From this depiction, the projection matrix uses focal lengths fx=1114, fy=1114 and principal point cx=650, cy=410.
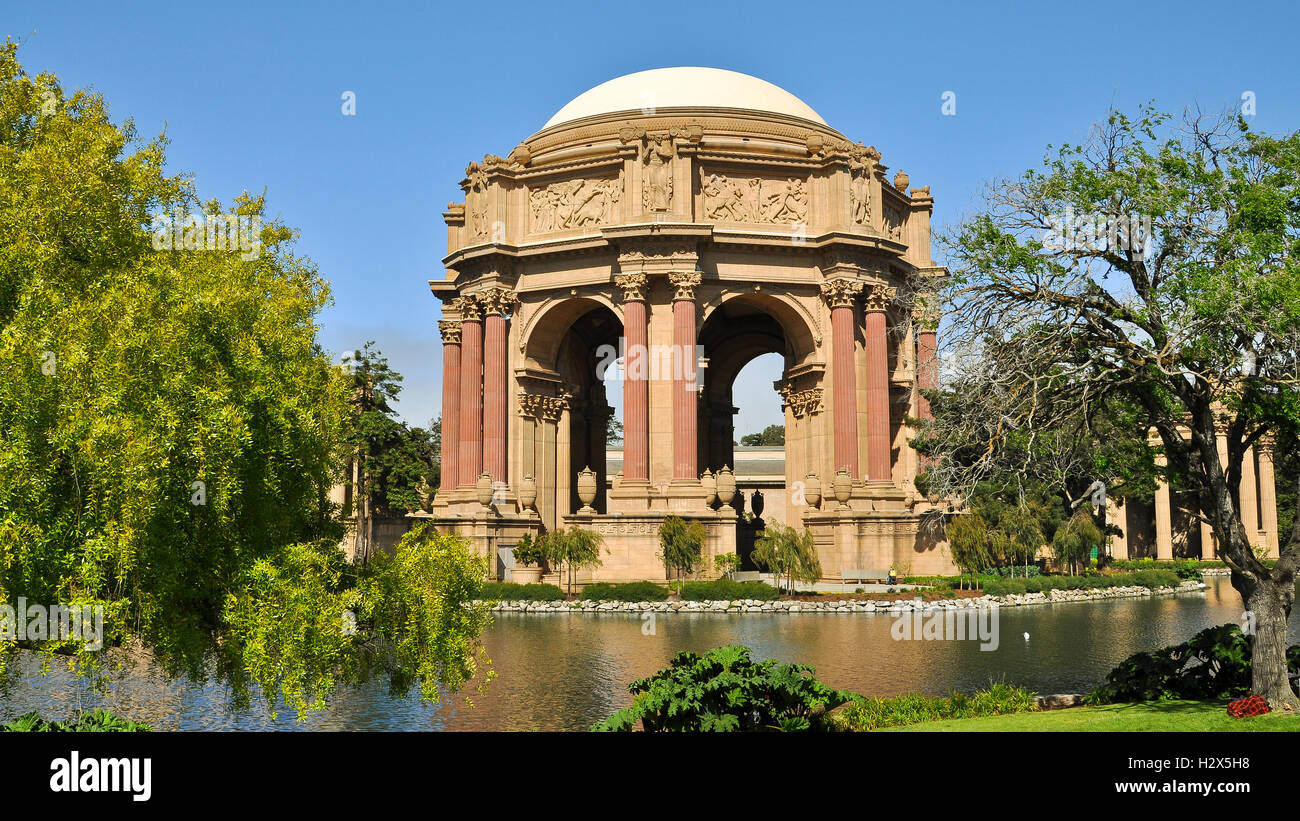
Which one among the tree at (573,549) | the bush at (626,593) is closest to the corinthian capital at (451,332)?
the tree at (573,549)

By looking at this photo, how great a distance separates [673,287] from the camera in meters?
48.2

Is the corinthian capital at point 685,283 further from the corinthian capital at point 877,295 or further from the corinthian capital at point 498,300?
the corinthian capital at point 498,300

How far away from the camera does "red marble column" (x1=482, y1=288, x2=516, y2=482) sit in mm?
51906

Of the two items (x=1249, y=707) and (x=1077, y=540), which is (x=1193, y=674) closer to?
(x=1249, y=707)

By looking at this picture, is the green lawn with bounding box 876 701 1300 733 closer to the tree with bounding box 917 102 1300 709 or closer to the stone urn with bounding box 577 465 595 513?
the tree with bounding box 917 102 1300 709

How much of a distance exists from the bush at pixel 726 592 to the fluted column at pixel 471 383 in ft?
55.6

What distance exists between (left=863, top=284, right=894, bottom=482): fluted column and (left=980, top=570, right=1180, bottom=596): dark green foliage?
8.42 m

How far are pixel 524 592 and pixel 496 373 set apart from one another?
15114 mm

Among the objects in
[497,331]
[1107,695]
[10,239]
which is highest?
[497,331]

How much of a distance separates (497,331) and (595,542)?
13862 mm

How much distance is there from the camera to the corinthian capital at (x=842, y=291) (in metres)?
49.9

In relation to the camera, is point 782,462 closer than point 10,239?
No
